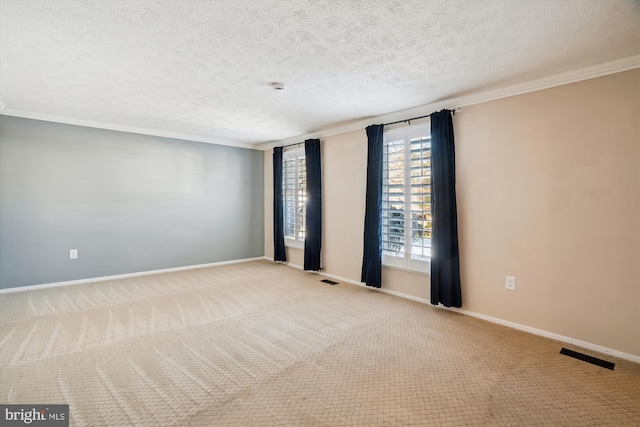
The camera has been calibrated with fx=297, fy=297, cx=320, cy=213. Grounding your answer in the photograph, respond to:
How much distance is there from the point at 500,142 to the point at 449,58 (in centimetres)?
116

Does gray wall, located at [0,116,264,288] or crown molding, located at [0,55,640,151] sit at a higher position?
crown molding, located at [0,55,640,151]

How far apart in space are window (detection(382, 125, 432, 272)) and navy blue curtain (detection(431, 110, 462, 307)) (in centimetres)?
15

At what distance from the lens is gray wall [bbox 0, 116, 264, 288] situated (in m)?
3.97

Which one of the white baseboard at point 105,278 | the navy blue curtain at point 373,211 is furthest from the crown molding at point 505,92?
the white baseboard at point 105,278

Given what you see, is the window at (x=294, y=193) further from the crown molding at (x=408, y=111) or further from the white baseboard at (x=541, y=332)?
the white baseboard at (x=541, y=332)

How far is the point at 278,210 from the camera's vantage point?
5.81 m

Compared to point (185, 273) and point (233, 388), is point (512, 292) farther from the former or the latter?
point (185, 273)

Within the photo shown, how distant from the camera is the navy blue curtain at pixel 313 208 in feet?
16.2

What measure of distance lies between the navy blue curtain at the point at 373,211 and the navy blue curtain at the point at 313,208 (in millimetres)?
1055

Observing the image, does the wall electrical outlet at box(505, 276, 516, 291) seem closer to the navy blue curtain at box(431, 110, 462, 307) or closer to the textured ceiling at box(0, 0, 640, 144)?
the navy blue curtain at box(431, 110, 462, 307)

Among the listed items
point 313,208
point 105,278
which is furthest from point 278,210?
point 105,278

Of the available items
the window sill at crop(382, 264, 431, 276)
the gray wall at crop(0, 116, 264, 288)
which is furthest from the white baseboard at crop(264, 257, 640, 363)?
the gray wall at crop(0, 116, 264, 288)

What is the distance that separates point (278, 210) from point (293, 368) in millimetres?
3847

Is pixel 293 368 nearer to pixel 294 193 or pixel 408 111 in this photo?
pixel 408 111
